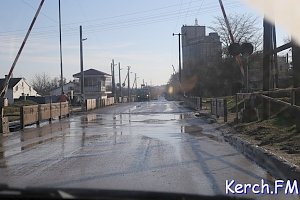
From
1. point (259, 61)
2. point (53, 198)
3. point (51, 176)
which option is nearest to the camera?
point (53, 198)

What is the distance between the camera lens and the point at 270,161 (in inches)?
413

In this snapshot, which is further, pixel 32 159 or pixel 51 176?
pixel 32 159

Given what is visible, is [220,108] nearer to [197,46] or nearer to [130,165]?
[130,165]

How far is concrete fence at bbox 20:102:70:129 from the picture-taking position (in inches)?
1018

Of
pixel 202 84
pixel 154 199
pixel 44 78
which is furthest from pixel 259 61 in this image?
pixel 44 78

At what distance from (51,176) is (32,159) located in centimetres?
309

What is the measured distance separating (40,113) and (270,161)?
2080 cm

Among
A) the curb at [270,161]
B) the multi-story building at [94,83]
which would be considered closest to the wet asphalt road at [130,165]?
the curb at [270,161]

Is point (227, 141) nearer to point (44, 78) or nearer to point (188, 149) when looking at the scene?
point (188, 149)

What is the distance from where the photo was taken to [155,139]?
17.2 m

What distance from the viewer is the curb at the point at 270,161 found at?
897 cm

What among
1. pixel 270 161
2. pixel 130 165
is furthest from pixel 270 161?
pixel 130 165

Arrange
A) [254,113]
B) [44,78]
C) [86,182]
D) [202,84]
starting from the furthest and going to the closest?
[44,78] → [202,84] → [254,113] → [86,182]

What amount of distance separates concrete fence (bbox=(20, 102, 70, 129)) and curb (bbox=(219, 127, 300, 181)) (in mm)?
14416
